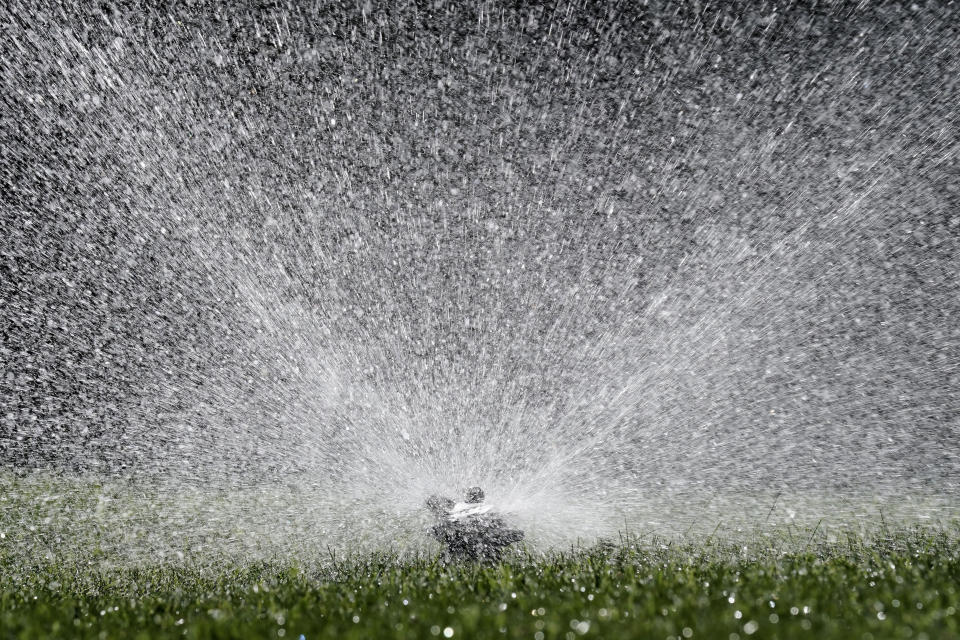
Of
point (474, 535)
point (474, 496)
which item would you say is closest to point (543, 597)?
point (474, 535)

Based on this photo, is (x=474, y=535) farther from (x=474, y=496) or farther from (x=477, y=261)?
(x=477, y=261)

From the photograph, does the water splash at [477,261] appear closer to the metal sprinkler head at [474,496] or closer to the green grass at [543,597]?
the metal sprinkler head at [474,496]

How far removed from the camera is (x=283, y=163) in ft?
41.1

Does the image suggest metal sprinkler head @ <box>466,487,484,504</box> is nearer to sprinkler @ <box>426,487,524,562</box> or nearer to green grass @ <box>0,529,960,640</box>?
sprinkler @ <box>426,487,524,562</box>

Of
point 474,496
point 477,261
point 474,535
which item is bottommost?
point 474,535

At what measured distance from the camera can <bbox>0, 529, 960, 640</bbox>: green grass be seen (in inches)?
94.4

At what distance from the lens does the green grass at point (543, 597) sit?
7.87 ft

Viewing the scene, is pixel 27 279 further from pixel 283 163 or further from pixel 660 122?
pixel 660 122

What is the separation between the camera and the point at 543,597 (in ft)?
9.71

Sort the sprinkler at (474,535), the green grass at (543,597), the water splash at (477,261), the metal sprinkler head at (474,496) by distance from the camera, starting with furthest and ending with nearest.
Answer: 1. the water splash at (477,261)
2. the metal sprinkler head at (474,496)
3. the sprinkler at (474,535)
4. the green grass at (543,597)

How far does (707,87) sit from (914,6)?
3.81 metres

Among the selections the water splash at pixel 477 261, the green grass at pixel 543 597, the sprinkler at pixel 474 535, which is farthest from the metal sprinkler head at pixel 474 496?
the water splash at pixel 477 261

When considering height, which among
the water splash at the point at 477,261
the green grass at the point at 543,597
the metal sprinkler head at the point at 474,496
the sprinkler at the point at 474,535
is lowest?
the green grass at the point at 543,597

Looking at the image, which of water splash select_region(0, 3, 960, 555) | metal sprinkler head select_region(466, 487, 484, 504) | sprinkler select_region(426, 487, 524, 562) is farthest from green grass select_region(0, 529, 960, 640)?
water splash select_region(0, 3, 960, 555)
